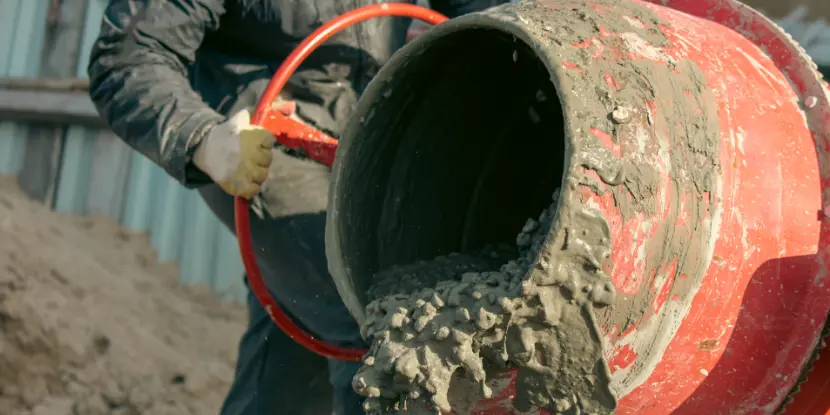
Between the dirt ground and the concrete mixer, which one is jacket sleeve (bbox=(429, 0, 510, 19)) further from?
the dirt ground

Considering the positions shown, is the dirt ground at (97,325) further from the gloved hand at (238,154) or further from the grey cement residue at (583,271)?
the grey cement residue at (583,271)

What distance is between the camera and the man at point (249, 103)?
5.64 ft

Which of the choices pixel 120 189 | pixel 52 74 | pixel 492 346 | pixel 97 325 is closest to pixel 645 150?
pixel 492 346

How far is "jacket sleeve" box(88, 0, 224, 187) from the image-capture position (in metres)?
1.73

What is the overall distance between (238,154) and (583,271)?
31.4 inches

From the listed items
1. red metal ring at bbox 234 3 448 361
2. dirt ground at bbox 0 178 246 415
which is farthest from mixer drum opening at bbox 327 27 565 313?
dirt ground at bbox 0 178 246 415

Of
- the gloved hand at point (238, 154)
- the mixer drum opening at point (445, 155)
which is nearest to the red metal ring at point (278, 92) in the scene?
the gloved hand at point (238, 154)

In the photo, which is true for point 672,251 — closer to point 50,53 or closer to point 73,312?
point 73,312

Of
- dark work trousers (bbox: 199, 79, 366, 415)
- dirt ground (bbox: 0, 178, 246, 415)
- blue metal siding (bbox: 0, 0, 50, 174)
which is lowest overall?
dirt ground (bbox: 0, 178, 246, 415)

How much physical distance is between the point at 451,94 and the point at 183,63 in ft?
2.12

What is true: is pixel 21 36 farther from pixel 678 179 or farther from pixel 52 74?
pixel 678 179

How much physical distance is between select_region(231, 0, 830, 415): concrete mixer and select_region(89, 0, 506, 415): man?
0.30 m

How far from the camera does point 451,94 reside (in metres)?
1.63

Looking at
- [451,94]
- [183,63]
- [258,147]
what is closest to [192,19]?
[183,63]
